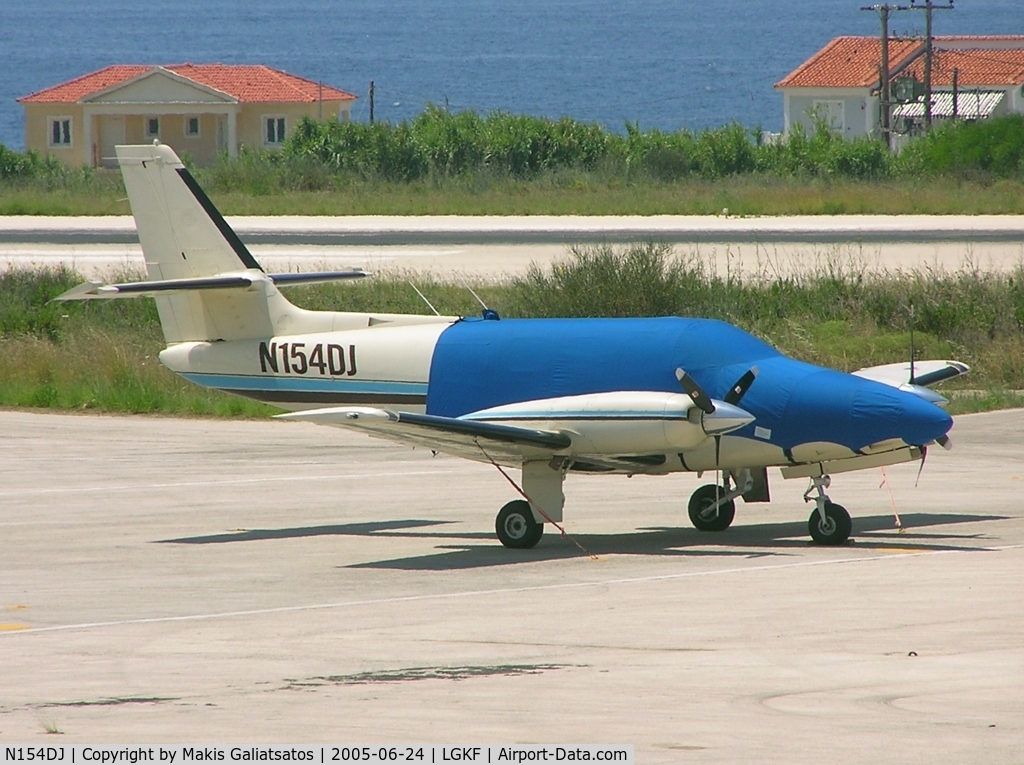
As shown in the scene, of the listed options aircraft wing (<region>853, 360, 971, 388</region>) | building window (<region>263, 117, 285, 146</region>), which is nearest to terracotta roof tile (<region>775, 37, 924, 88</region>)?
building window (<region>263, 117, 285, 146</region>)

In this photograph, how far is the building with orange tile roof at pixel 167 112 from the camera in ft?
298

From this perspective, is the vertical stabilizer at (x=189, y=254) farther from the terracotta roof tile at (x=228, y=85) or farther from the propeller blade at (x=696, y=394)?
the terracotta roof tile at (x=228, y=85)

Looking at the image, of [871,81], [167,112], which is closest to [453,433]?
[167,112]

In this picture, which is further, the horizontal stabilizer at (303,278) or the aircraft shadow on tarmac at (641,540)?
the horizontal stabilizer at (303,278)

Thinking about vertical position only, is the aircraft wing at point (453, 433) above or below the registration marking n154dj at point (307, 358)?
below

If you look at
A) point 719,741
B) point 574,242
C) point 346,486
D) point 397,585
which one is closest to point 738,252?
point 574,242

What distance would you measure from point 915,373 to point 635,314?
1251 cm

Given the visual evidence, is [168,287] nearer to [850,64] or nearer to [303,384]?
[303,384]

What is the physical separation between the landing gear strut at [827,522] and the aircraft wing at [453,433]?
2.45m

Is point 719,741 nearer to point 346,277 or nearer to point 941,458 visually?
point 346,277

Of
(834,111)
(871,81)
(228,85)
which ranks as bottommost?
(834,111)

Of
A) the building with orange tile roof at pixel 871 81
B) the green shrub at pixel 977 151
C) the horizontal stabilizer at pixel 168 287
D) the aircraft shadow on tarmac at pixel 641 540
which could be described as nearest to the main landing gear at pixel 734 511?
the aircraft shadow on tarmac at pixel 641 540

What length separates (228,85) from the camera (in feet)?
308

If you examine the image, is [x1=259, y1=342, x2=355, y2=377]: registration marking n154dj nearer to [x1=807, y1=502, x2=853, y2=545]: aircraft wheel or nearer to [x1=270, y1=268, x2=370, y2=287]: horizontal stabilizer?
[x1=270, y1=268, x2=370, y2=287]: horizontal stabilizer
